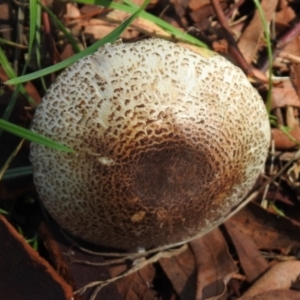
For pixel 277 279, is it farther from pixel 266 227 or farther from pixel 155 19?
pixel 155 19

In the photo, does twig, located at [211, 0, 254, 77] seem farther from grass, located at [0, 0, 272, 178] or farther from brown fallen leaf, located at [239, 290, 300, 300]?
brown fallen leaf, located at [239, 290, 300, 300]

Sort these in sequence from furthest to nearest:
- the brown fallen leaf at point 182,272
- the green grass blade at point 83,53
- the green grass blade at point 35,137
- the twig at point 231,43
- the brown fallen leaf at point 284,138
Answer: the brown fallen leaf at point 284,138 < the twig at point 231,43 < the brown fallen leaf at point 182,272 < the green grass blade at point 83,53 < the green grass blade at point 35,137

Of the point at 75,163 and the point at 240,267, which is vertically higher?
the point at 75,163

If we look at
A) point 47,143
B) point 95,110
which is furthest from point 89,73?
point 47,143

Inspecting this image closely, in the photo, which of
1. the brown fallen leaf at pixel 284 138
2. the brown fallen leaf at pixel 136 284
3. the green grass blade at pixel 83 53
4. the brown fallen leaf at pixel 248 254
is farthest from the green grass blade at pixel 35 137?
the brown fallen leaf at pixel 284 138

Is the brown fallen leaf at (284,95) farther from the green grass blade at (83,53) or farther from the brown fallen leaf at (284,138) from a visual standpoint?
the green grass blade at (83,53)

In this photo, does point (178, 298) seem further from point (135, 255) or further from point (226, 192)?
point (226, 192)
